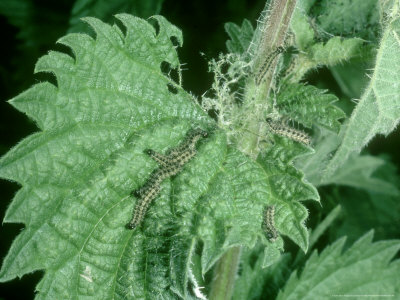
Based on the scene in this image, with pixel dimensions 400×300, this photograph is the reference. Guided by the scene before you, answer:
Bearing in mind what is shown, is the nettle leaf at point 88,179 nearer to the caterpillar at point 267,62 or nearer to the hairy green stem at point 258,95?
the hairy green stem at point 258,95

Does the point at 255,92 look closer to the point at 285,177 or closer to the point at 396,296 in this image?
the point at 285,177

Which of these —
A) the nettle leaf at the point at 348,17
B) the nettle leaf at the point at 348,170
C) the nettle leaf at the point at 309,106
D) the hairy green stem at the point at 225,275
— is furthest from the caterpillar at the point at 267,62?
the hairy green stem at the point at 225,275

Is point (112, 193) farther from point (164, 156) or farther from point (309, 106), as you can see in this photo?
point (309, 106)

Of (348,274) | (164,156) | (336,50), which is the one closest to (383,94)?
(336,50)

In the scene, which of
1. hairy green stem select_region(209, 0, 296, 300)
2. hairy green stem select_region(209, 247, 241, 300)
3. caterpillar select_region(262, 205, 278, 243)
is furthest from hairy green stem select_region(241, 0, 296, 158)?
hairy green stem select_region(209, 247, 241, 300)

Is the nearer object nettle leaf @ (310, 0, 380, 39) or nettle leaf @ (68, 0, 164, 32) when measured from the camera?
nettle leaf @ (310, 0, 380, 39)

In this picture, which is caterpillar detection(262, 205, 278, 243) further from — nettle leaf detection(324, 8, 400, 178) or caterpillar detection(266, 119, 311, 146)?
nettle leaf detection(324, 8, 400, 178)
